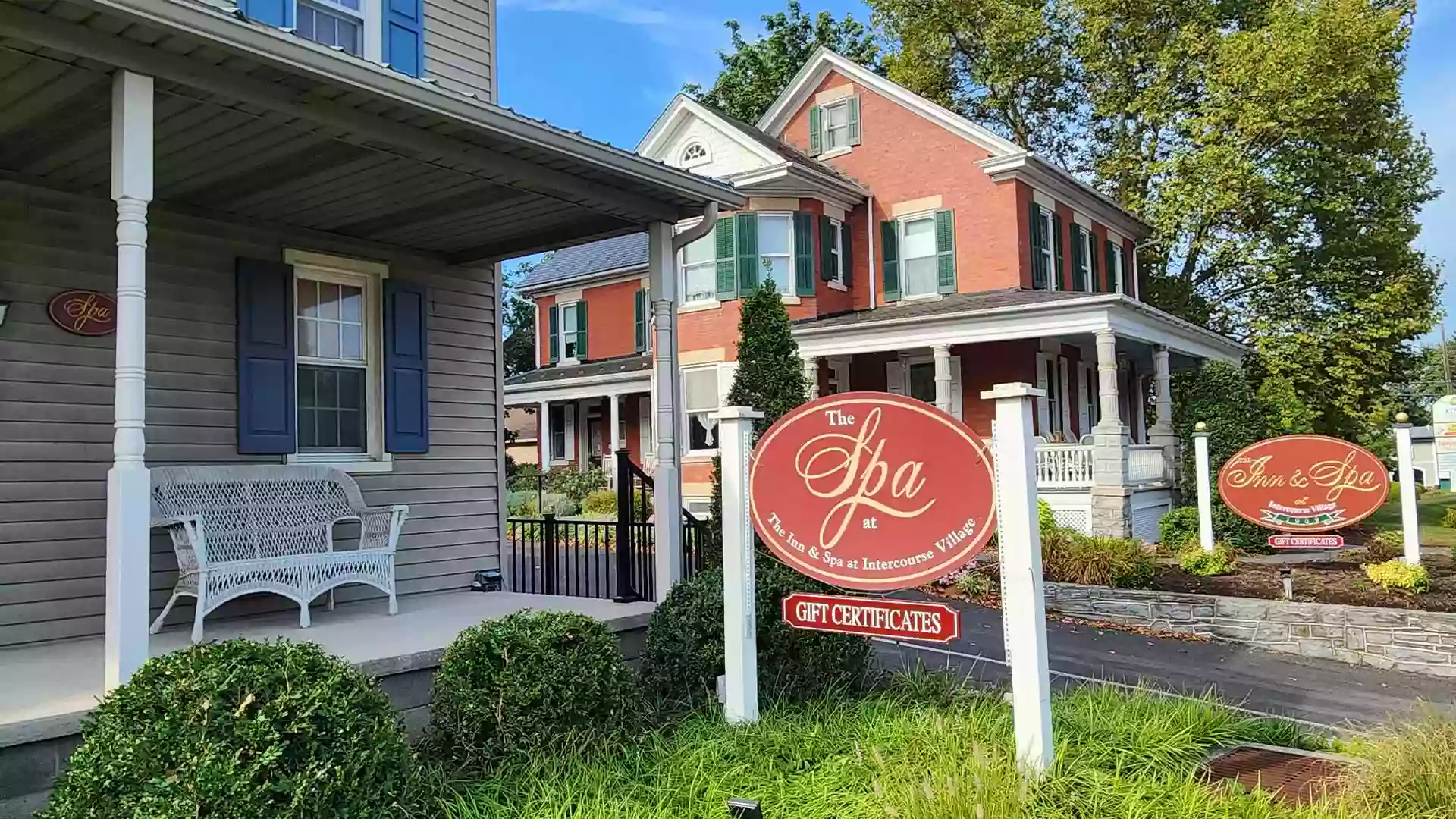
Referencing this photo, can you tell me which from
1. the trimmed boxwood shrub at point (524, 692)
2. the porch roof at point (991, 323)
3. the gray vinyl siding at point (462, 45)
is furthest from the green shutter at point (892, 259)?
the trimmed boxwood shrub at point (524, 692)

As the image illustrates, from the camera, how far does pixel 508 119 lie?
5227mm

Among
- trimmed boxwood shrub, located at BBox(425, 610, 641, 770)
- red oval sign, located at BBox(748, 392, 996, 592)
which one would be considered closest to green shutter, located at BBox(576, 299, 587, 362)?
red oval sign, located at BBox(748, 392, 996, 592)

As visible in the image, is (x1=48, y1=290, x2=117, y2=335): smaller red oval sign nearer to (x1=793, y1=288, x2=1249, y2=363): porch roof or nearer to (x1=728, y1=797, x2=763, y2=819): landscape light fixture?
(x1=728, y1=797, x2=763, y2=819): landscape light fixture

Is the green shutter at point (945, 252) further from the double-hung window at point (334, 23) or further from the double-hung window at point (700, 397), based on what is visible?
the double-hung window at point (334, 23)

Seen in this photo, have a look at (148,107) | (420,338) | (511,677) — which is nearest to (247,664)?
(511,677)

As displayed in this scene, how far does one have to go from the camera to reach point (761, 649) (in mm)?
5363

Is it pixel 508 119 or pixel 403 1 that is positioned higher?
pixel 403 1

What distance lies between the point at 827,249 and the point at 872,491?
1408 cm

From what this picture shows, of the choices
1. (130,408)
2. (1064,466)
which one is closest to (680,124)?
(1064,466)

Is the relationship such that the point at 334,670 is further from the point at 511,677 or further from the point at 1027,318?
the point at 1027,318

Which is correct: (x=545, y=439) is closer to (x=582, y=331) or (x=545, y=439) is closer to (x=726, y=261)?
(x=582, y=331)

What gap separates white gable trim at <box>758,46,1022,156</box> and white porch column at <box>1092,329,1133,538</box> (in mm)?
4734

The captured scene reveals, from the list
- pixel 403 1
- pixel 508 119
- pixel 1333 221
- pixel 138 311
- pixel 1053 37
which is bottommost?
pixel 138 311

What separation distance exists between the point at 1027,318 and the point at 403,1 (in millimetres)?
10388
